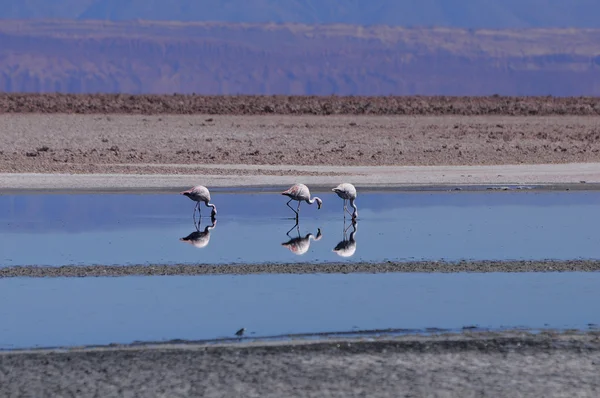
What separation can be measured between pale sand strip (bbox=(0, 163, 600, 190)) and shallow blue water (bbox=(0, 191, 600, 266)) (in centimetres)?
163

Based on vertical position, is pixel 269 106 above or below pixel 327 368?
above

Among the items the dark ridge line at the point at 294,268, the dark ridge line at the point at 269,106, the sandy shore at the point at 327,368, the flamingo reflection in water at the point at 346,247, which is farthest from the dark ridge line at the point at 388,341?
the dark ridge line at the point at 269,106

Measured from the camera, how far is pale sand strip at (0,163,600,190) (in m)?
25.4

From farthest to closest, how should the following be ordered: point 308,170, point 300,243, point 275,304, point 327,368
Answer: point 308,170 → point 300,243 → point 275,304 → point 327,368

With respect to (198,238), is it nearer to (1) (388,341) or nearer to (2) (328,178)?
(1) (388,341)

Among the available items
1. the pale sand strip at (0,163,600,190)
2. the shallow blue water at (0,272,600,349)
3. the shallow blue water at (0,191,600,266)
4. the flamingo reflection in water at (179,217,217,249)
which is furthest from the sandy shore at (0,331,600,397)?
the pale sand strip at (0,163,600,190)

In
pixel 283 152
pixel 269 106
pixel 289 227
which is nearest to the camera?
pixel 289 227

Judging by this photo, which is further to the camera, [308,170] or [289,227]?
[308,170]

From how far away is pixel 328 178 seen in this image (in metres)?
27.2

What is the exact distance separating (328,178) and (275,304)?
1508 centimetres

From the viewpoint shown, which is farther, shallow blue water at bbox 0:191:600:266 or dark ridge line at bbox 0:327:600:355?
shallow blue water at bbox 0:191:600:266

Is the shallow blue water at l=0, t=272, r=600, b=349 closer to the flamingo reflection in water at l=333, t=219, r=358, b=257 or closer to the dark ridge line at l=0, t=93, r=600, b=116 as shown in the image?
the flamingo reflection in water at l=333, t=219, r=358, b=257

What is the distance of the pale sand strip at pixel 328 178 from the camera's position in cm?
2542

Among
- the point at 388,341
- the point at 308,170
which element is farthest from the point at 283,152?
the point at 388,341
